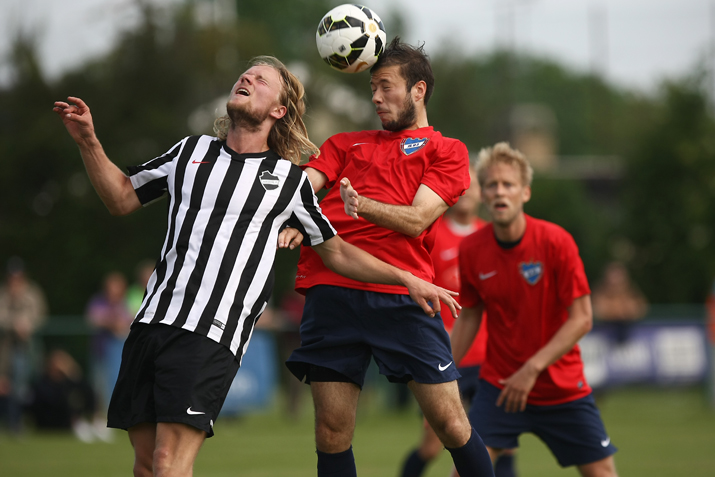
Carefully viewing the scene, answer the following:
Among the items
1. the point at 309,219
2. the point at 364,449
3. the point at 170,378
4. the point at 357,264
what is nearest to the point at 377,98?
the point at 309,219

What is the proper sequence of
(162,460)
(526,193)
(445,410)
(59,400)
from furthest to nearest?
(59,400) → (526,193) → (445,410) → (162,460)

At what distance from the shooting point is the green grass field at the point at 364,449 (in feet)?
28.9

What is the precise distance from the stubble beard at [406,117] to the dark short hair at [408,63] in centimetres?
8

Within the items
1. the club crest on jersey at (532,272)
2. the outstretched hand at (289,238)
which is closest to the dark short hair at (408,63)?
the outstretched hand at (289,238)

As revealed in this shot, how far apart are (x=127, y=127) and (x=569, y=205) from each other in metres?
12.2

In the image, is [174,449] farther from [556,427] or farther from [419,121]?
[556,427]

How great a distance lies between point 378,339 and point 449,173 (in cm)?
95

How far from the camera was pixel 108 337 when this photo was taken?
12336 millimetres

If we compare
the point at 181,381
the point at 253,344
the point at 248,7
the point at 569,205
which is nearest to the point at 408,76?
the point at 181,381

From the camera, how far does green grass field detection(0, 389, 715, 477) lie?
8.80 m

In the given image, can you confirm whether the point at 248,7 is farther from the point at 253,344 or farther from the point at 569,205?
the point at 253,344

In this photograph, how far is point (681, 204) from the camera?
20.3 meters

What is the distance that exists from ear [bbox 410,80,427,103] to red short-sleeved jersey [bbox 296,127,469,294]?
0.56ft

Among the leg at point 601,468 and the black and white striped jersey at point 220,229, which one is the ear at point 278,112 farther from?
the leg at point 601,468
